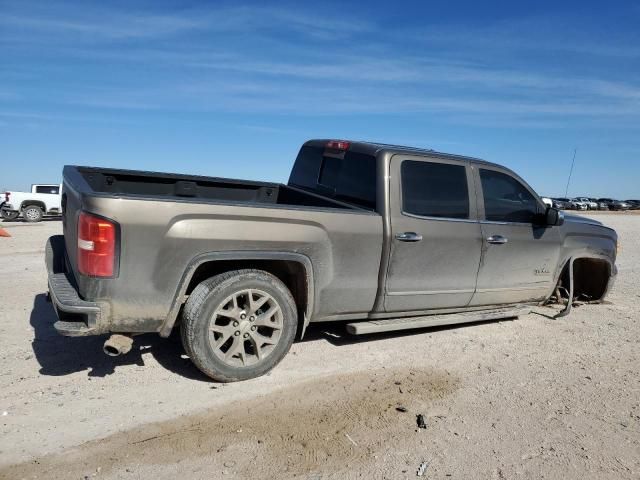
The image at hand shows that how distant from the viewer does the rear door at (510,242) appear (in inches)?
199

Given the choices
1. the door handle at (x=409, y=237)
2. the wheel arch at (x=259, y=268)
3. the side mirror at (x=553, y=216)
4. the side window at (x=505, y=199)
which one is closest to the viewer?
the wheel arch at (x=259, y=268)

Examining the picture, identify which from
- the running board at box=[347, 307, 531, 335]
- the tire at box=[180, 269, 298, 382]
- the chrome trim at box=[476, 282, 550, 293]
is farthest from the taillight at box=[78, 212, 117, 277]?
the chrome trim at box=[476, 282, 550, 293]

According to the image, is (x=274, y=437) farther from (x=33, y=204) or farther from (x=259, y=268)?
(x=33, y=204)

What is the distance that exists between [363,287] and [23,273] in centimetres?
565

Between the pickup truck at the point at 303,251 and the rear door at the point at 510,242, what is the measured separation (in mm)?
15

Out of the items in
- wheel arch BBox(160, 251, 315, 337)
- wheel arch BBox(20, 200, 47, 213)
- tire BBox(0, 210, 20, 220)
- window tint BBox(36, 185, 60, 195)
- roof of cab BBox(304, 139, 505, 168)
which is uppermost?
roof of cab BBox(304, 139, 505, 168)

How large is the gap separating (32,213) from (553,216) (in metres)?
20.0

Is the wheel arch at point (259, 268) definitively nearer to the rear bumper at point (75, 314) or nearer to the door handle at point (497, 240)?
the rear bumper at point (75, 314)

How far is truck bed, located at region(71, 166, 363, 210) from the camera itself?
501 cm

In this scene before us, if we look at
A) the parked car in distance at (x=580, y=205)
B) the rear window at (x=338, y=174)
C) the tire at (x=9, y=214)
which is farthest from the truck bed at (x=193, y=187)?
the parked car in distance at (x=580, y=205)

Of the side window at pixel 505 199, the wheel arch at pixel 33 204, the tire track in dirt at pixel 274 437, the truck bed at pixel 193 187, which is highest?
the side window at pixel 505 199

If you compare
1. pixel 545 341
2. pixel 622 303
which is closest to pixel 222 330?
pixel 545 341

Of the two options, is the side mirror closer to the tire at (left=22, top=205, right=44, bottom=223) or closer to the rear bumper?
the rear bumper

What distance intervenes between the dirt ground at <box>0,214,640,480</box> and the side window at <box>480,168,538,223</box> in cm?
126
